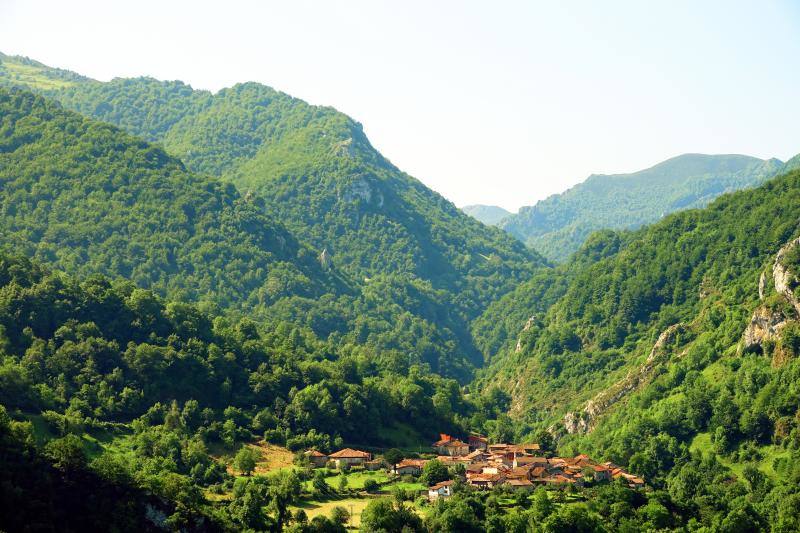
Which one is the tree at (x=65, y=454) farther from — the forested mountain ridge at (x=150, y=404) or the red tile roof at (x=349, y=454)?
the red tile roof at (x=349, y=454)

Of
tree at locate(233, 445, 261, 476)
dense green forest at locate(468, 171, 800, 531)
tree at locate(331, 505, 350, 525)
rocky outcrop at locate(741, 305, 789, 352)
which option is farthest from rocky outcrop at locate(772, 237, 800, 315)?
tree at locate(233, 445, 261, 476)

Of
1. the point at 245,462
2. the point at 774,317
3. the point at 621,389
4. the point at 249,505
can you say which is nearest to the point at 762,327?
the point at 774,317

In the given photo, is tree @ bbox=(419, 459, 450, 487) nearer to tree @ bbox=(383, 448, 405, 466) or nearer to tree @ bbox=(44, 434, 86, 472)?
tree @ bbox=(383, 448, 405, 466)

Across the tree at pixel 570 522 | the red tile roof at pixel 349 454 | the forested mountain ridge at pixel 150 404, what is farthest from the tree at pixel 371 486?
the tree at pixel 570 522

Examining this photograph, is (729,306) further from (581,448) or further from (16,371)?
(16,371)

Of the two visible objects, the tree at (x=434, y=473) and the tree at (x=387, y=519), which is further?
the tree at (x=434, y=473)

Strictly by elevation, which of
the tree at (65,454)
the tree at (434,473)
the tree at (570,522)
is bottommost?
the tree at (65,454)
